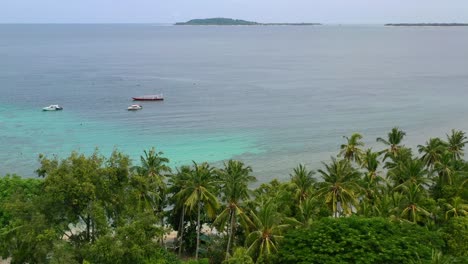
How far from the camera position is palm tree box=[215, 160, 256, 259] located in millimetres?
36781

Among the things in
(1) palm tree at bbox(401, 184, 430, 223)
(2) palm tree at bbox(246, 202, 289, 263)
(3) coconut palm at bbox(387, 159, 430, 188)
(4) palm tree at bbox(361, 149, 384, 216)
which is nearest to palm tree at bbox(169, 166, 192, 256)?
(2) palm tree at bbox(246, 202, 289, 263)

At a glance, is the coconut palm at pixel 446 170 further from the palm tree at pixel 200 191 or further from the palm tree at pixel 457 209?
the palm tree at pixel 200 191

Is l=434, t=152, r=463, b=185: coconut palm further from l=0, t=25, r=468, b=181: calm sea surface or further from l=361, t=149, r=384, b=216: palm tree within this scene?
l=0, t=25, r=468, b=181: calm sea surface

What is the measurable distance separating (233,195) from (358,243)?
31.4 ft

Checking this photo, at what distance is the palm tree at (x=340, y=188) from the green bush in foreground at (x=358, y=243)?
6.36 metres

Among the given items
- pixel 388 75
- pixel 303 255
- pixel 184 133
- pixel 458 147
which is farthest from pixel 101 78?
pixel 303 255

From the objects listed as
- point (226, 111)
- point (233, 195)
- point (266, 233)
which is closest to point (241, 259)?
point (266, 233)

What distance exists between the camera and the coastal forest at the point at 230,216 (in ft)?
94.5

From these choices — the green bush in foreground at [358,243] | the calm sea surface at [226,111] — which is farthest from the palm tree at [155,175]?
the calm sea surface at [226,111]

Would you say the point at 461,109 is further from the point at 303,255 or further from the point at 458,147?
the point at 303,255

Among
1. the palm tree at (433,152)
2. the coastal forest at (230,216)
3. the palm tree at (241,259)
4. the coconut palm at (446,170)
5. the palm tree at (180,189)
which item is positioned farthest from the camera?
the palm tree at (433,152)

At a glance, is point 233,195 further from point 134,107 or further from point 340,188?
point 134,107

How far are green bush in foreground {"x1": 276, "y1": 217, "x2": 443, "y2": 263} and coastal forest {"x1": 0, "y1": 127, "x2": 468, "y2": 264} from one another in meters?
0.06

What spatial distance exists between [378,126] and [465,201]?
51.4 meters
